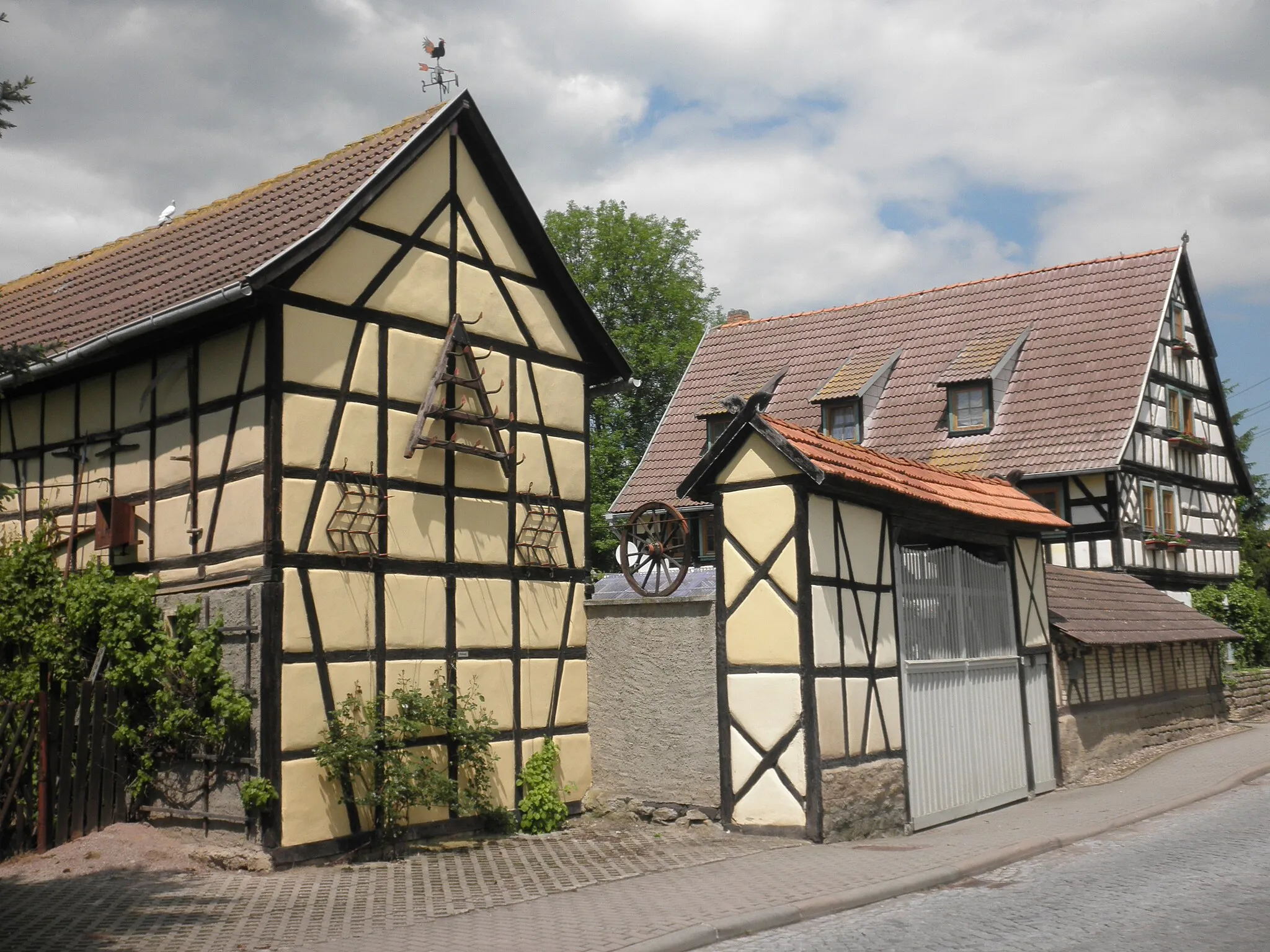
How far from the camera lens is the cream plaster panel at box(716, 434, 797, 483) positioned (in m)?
12.9

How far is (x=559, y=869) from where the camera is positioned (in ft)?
37.5

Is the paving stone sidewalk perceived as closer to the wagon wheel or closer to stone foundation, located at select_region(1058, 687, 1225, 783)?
the wagon wheel

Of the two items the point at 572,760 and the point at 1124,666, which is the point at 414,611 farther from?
the point at 1124,666

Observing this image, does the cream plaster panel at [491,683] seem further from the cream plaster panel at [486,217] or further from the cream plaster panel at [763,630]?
the cream plaster panel at [486,217]

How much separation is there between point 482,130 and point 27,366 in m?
7.37

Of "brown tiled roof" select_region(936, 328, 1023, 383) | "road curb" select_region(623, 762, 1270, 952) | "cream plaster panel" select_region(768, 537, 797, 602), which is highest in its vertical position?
"brown tiled roof" select_region(936, 328, 1023, 383)

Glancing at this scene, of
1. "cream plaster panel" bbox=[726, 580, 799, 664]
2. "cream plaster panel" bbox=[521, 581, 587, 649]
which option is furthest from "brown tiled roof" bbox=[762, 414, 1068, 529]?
"cream plaster panel" bbox=[521, 581, 587, 649]

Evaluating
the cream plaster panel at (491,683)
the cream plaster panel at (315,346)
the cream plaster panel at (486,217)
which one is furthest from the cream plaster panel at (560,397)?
the cream plaster panel at (491,683)

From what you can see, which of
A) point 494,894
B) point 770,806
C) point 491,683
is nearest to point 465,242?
point 491,683

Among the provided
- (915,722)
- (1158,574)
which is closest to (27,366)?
(915,722)

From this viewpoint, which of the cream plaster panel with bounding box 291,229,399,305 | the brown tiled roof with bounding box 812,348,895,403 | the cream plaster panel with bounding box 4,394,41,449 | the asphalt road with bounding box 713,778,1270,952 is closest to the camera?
the asphalt road with bounding box 713,778,1270,952

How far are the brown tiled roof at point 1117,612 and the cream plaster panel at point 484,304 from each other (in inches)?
344

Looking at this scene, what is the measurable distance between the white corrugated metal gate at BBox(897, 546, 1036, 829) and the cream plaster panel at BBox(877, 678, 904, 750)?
4.7 inches

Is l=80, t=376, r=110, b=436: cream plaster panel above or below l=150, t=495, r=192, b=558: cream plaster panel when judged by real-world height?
above
